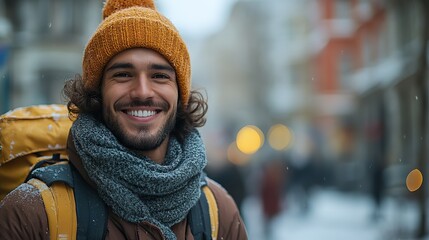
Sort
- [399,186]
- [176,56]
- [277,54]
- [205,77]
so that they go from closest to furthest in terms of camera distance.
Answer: [176,56], [399,186], [277,54], [205,77]

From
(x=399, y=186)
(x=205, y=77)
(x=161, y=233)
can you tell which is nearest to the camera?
(x=161, y=233)

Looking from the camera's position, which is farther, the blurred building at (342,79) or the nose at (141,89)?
the blurred building at (342,79)

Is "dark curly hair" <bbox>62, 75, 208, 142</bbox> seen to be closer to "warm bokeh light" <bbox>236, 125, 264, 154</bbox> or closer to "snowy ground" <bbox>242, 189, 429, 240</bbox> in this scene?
"snowy ground" <bbox>242, 189, 429, 240</bbox>

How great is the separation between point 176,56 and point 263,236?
15187 millimetres

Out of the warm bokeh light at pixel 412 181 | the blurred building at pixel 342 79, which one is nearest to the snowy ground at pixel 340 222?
the warm bokeh light at pixel 412 181

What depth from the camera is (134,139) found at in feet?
9.25

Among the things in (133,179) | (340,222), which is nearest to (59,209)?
(133,179)

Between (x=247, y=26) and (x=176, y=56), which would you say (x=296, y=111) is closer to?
(x=247, y=26)

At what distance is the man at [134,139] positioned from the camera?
2.66 meters

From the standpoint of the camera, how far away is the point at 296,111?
2172 inches

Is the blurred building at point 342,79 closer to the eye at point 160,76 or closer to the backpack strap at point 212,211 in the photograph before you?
the backpack strap at point 212,211

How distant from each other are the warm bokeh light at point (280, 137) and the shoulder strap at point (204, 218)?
52.6 m

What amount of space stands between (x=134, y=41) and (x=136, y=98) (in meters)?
0.22

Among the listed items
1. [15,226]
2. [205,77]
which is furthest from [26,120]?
[205,77]
